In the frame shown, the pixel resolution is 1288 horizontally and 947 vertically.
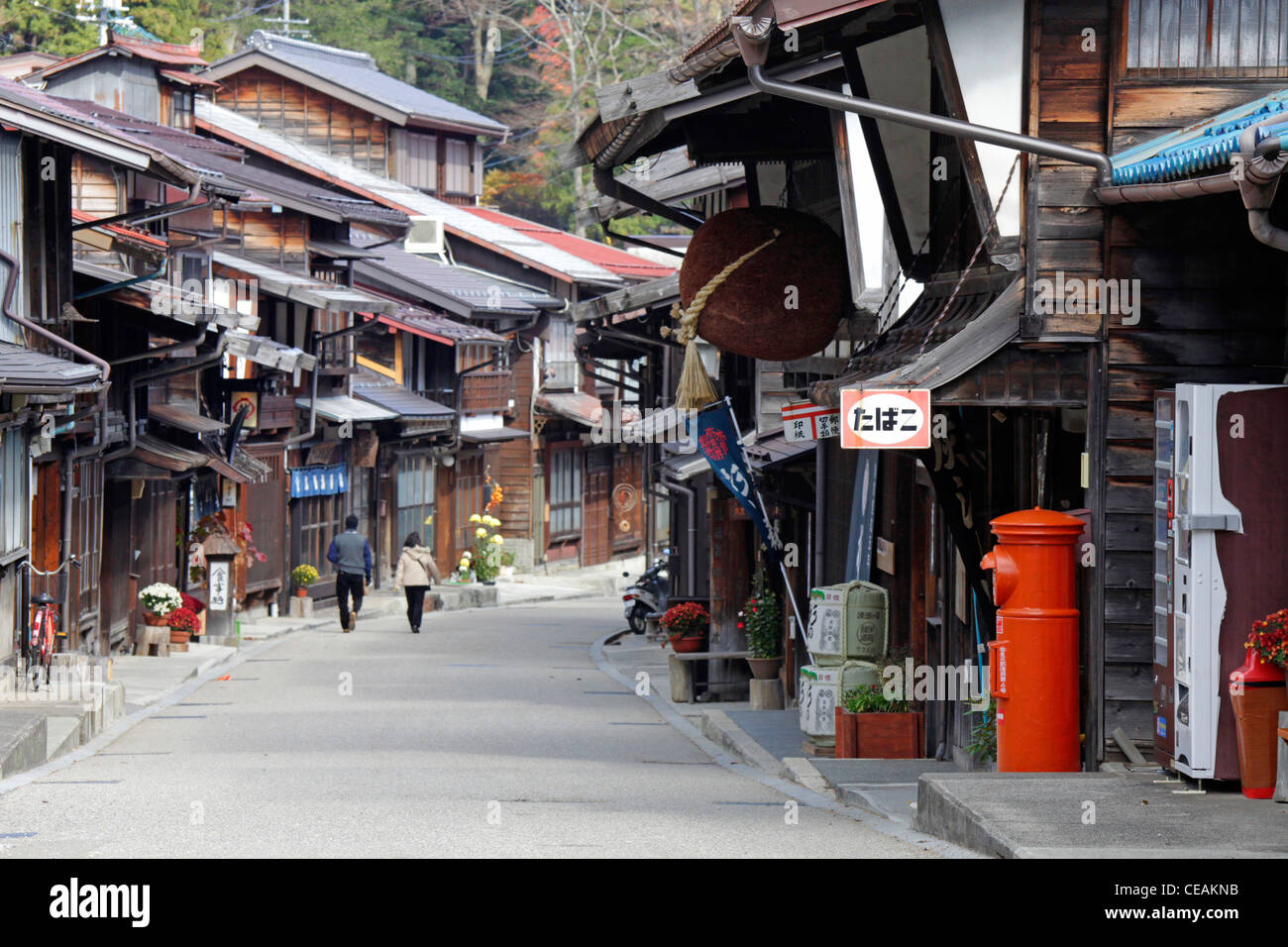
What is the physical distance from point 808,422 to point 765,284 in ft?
5.61

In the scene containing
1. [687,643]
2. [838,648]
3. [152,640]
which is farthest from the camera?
[152,640]

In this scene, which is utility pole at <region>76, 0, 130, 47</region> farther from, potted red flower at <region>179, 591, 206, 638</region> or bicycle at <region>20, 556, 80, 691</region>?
bicycle at <region>20, 556, 80, 691</region>

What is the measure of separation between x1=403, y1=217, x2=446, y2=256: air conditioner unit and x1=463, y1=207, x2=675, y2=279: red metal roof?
4070 millimetres

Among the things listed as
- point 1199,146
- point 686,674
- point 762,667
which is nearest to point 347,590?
point 686,674

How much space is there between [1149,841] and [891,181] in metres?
6.81

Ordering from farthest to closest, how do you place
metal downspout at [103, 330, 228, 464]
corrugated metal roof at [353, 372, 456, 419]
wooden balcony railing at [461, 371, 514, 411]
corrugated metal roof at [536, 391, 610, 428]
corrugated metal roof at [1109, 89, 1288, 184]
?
corrugated metal roof at [536, 391, 610, 428], wooden balcony railing at [461, 371, 514, 411], corrugated metal roof at [353, 372, 456, 419], metal downspout at [103, 330, 228, 464], corrugated metal roof at [1109, 89, 1288, 184]

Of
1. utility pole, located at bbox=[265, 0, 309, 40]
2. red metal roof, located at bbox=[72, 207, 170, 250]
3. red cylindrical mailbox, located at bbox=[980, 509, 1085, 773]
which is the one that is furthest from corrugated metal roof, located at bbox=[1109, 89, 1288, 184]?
utility pole, located at bbox=[265, 0, 309, 40]

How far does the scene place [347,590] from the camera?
103 feet

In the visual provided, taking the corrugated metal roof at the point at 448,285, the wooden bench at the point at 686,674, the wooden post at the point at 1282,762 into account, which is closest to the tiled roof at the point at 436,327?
the corrugated metal roof at the point at 448,285

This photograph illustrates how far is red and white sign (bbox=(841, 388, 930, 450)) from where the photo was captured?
33.5 feet

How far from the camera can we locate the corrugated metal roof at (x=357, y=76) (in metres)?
46.8

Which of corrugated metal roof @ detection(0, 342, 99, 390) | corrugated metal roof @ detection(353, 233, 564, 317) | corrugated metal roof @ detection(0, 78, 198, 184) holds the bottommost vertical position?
corrugated metal roof @ detection(0, 342, 99, 390)

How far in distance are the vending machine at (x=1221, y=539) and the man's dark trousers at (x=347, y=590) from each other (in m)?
22.9

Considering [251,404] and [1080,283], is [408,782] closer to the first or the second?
[1080,283]
